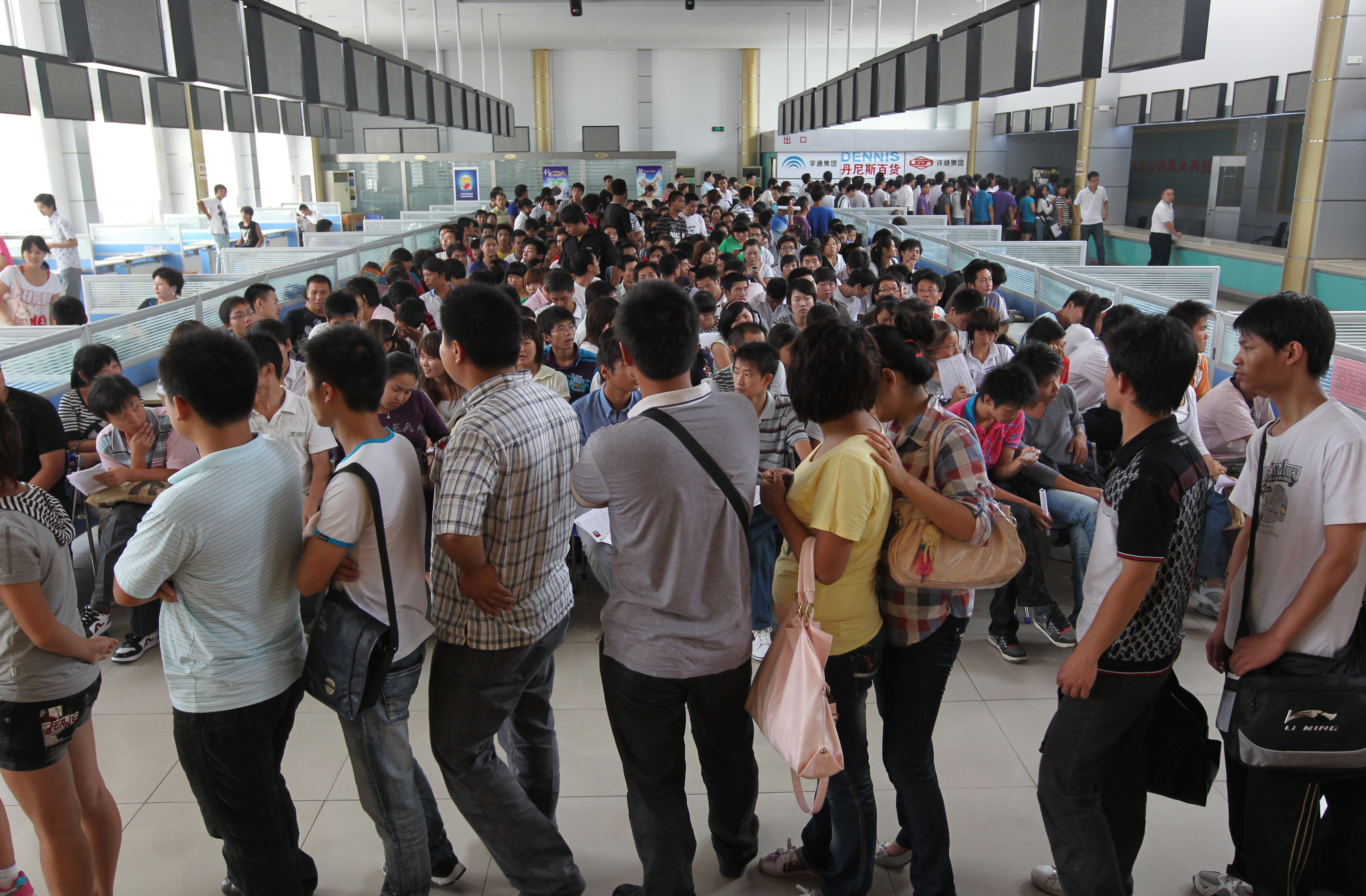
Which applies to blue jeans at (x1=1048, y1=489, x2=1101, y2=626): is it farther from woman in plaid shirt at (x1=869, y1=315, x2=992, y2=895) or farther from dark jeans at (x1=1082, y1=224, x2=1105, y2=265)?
dark jeans at (x1=1082, y1=224, x2=1105, y2=265)

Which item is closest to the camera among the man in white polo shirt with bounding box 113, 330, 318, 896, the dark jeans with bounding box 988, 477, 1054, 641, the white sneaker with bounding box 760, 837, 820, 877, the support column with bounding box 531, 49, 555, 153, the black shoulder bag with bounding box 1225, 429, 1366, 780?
the man in white polo shirt with bounding box 113, 330, 318, 896

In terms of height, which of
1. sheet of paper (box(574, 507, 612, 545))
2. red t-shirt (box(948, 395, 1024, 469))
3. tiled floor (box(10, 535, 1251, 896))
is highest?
red t-shirt (box(948, 395, 1024, 469))

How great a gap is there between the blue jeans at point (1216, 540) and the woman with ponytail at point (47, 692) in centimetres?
415

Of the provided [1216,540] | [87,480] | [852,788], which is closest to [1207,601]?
[1216,540]

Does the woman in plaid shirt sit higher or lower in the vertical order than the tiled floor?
higher

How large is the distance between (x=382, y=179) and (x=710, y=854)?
68.6 feet

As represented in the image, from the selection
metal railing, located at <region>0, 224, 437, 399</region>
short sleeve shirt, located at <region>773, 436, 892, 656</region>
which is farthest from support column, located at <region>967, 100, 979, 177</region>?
short sleeve shirt, located at <region>773, 436, 892, 656</region>

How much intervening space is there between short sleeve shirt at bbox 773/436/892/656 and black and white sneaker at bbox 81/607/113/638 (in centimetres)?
343

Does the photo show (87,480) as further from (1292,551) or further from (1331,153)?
(1331,153)

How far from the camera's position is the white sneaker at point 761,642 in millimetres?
3795

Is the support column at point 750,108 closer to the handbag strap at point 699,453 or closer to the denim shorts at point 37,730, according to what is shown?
the handbag strap at point 699,453

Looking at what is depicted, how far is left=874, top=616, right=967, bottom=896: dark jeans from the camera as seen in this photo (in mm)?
2213

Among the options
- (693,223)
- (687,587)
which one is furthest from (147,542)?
(693,223)

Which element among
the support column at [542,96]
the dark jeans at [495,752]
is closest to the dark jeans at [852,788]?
the dark jeans at [495,752]
